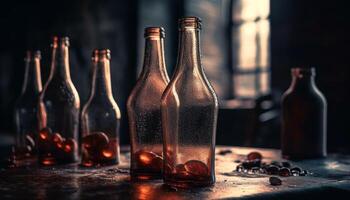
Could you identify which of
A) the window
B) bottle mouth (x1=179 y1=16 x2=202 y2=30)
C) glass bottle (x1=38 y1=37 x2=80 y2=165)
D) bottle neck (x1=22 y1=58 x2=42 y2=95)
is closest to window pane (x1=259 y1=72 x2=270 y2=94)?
the window

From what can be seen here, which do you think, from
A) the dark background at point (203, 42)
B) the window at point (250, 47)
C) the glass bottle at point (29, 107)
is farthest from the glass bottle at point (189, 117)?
the window at point (250, 47)

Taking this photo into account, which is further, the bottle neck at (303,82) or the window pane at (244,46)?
the window pane at (244,46)

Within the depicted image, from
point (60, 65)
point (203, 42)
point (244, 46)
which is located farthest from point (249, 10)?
point (60, 65)

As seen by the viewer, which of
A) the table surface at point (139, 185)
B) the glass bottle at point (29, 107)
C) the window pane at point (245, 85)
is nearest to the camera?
the table surface at point (139, 185)

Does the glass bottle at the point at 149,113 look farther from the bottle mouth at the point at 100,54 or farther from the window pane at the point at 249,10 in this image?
the window pane at the point at 249,10

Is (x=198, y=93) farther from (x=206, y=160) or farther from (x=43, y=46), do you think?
(x=43, y=46)

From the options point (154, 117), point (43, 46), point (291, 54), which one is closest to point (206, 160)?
point (154, 117)

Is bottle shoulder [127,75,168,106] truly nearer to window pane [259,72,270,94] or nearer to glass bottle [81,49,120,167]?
glass bottle [81,49,120,167]
